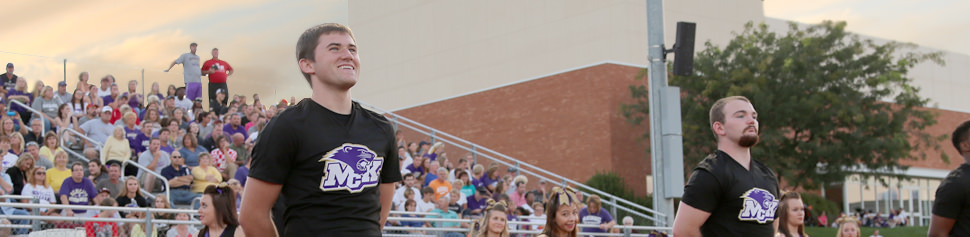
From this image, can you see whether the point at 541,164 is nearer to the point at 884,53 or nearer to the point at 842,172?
the point at 842,172

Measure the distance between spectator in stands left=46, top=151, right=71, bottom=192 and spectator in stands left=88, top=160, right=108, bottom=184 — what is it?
11.2 inches

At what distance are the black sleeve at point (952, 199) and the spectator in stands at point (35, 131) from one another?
1305cm

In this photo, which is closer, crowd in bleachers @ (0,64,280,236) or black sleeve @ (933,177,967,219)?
black sleeve @ (933,177,967,219)

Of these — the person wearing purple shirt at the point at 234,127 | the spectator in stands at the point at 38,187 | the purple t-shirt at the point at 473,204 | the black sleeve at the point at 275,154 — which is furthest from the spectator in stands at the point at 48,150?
the black sleeve at the point at 275,154

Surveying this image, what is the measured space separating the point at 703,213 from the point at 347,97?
236 centimetres

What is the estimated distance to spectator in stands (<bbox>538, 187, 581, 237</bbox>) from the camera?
25.4ft

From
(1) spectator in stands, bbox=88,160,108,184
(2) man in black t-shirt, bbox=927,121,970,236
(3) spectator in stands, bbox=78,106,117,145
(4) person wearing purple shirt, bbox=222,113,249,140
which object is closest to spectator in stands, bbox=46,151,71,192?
(1) spectator in stands, bbox=88,160,108,184

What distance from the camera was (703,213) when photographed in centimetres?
562

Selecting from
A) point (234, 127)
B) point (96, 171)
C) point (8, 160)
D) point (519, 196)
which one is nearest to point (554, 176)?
point (519, 196)

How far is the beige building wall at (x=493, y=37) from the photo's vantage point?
31862 millimetres

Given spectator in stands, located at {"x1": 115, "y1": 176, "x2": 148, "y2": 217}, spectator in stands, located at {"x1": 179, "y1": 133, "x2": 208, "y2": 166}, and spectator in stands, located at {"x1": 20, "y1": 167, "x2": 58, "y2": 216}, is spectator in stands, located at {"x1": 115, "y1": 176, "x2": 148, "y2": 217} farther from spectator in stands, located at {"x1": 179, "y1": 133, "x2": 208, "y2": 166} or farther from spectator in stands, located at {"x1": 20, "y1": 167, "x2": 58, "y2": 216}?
spectator in stands, located at {"x1": 179, "y1": 133, "x2": 208, "y2": 166}

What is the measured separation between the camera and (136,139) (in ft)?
51.5

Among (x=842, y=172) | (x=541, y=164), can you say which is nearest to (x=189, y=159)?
(x=541, y=164)

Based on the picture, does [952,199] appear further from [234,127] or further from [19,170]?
[234,127]
